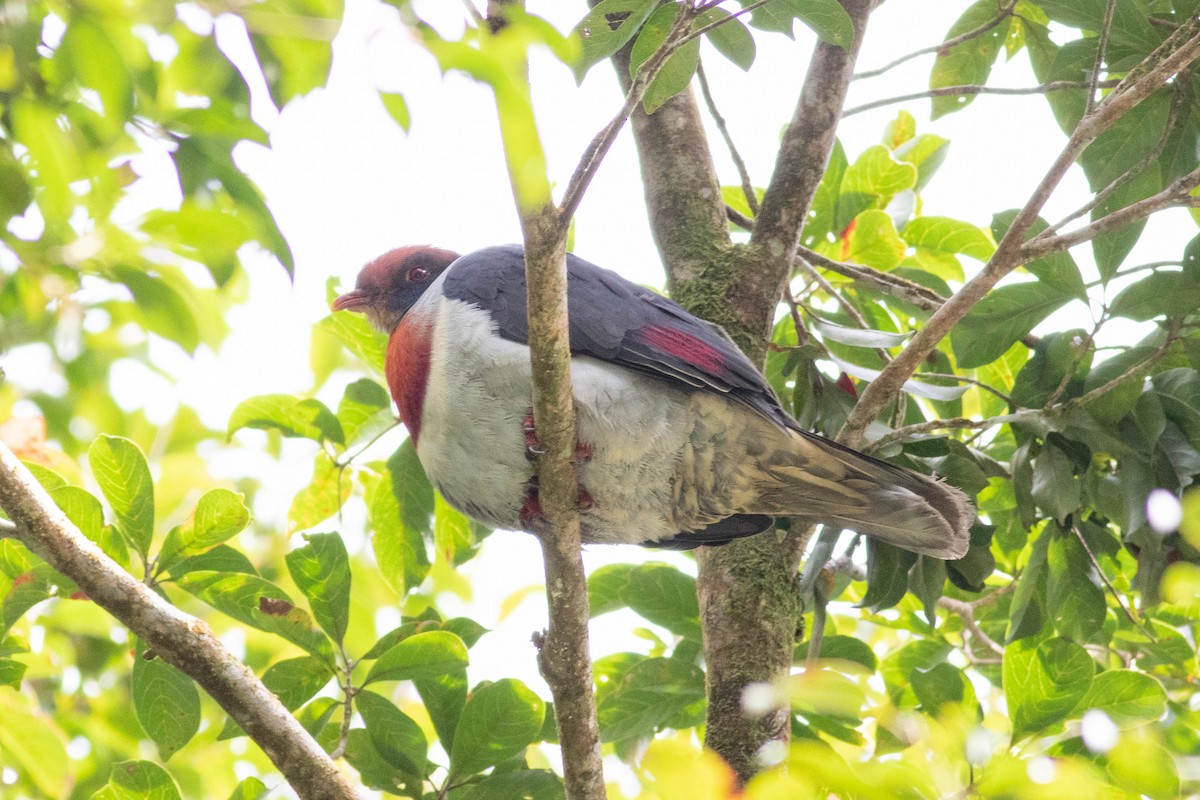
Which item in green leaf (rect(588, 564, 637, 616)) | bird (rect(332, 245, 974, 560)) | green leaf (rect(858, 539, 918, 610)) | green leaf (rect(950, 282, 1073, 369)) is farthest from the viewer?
green leaf (rect(588, 564, 637, 616))

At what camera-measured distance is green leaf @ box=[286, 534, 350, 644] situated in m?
2.90

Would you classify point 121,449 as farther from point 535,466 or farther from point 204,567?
point 535,466

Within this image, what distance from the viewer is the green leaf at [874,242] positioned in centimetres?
371

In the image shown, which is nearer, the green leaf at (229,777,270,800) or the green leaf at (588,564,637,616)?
the green leaf at (229,777,270,800)

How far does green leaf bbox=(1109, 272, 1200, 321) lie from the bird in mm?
679

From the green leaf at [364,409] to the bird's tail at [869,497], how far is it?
1.32m

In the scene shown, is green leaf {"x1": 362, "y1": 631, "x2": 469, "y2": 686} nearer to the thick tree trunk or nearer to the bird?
the bird

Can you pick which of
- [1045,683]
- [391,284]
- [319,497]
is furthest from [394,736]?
[391,284]

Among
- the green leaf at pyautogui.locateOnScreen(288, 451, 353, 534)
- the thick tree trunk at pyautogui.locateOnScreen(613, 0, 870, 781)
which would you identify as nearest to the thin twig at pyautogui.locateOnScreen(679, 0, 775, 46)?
the thick tree trunk at pyautogui.locateOnScreen(613, 0, 870, 781)

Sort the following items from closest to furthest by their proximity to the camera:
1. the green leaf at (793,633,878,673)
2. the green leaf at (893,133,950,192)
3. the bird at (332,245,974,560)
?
the bird at (332,245,974,560)
the green leaf at (793,633,878,673)
the green leaf at (893,133,950,192)

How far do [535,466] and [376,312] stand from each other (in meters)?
1.37

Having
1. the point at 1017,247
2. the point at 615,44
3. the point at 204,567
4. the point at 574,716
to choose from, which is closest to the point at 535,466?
the point at 574,716

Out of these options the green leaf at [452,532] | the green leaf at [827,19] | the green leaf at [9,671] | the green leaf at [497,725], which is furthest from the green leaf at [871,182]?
the green leaf at [9,671]

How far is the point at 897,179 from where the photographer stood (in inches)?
153
